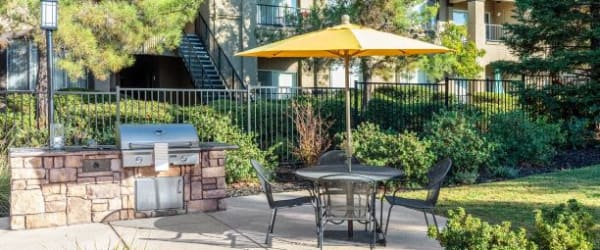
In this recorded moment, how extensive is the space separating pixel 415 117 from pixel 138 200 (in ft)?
24.6

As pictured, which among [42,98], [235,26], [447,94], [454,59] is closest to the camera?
[42,98]

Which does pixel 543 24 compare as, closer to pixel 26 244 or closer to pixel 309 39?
pixel 309 39

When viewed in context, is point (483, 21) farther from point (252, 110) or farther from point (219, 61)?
point (252, 110)

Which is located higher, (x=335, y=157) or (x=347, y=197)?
(x=335, y=157)

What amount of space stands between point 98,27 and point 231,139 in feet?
11.7

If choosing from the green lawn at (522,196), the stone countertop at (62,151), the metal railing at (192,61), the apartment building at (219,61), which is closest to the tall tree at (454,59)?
the apartment building at (219,61)

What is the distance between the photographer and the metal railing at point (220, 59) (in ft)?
64.5

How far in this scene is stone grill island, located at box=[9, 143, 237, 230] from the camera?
22.5ft

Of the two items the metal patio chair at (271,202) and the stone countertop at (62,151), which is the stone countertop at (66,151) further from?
the metal patio chair at (271,202)

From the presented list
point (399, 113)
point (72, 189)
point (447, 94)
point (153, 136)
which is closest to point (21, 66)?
point (399, 113)

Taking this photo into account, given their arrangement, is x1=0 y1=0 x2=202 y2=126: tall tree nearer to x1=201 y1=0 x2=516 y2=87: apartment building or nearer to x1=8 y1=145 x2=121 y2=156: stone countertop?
x1=8 y1=145 x2=121 y2=156: stone countertop

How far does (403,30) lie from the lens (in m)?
16.8

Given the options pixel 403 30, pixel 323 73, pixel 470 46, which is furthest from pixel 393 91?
pixel 470 46

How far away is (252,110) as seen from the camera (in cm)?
1172
